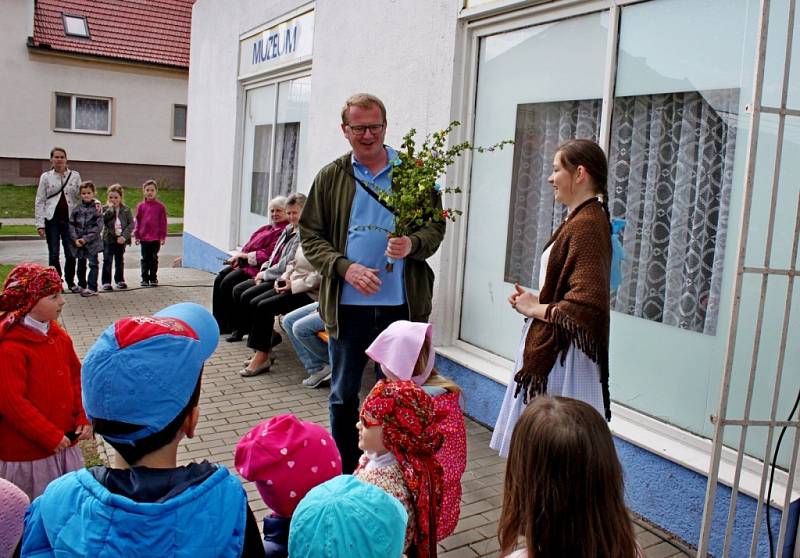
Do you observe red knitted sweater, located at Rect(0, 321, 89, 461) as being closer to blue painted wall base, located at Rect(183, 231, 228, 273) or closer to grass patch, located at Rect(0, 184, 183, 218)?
blue painted wall base, located at Rect(183, 231, 228, 273)

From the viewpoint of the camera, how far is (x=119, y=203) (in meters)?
10.7

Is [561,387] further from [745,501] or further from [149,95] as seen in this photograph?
[149,95]

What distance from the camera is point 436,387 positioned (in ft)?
10.6

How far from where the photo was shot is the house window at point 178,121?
26.1 metres

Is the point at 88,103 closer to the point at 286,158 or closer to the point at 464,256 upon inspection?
the point at 286,158

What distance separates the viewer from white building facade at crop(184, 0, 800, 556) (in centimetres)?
334

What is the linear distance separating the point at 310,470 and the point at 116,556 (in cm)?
73

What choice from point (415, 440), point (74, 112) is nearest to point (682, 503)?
point (415, 440)

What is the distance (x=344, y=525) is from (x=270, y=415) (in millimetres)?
3696

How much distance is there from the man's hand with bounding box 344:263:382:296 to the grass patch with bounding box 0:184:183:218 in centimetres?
2101

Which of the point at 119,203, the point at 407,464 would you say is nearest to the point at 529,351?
the point at 407,464

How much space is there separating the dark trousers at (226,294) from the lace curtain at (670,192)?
3.86 meters

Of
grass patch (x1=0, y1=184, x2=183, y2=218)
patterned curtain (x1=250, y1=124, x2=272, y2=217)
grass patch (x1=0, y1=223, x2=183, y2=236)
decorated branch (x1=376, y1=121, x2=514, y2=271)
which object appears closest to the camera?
decorated branch (x1=376, y1=121, x2=514, y2=271)

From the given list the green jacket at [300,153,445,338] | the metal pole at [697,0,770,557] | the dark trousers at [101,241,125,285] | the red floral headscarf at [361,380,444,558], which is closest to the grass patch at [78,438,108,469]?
the green jacket at [300,153,445,338]
